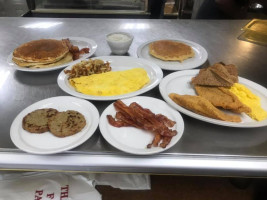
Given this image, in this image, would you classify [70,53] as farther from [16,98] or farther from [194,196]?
[194,196]

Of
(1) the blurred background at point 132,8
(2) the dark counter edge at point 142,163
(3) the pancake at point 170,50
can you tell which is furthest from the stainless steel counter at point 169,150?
(1) the blurred background at point 132,8

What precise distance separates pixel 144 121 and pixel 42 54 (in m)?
0.76

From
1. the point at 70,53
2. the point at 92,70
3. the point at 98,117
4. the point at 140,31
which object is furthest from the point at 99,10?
the point at 98,117

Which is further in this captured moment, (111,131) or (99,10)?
(99,10)

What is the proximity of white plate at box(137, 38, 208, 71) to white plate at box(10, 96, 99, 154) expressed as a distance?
1.76 ft

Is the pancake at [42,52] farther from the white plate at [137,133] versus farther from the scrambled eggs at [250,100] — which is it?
the scrambled eggs at [250,100]

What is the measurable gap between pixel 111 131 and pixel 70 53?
0.73 m

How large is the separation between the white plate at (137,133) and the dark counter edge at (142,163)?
0.04 m

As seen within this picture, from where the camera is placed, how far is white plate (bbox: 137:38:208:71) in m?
1.38

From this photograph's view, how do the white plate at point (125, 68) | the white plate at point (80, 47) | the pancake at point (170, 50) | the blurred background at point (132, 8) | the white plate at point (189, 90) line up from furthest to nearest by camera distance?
the blurred background at point (132, 8) → the pancake at point (170, 50) → the white plate at point (80, 47) → the white plate at point (125, 68) → the white plate at point (189, 90)

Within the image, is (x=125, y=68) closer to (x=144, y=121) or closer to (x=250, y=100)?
(x=144, y=121)

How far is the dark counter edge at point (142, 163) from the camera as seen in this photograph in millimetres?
865

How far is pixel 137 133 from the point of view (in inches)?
37.3

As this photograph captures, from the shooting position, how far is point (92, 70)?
1305 mm
